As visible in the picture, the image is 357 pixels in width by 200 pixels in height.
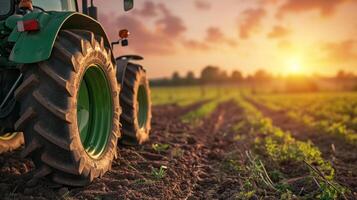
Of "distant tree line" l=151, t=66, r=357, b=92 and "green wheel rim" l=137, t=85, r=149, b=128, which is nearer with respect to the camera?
"green wheel rim" l=137, t=85, r=149, b=128

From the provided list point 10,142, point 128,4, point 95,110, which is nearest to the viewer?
point 95,110

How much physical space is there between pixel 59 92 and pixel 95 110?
3.55 ft

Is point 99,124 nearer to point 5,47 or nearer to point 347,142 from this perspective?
point 5,47

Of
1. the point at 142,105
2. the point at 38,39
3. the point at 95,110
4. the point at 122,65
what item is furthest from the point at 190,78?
the point at 38,39

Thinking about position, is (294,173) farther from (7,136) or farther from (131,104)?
(7,136)

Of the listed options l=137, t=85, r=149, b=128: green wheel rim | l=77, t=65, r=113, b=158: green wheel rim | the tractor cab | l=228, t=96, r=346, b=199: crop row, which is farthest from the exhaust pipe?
l=228, t=96, r=346, b=199: crop row

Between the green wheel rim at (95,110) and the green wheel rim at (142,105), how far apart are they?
2.52 meters

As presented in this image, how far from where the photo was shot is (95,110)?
4695mm

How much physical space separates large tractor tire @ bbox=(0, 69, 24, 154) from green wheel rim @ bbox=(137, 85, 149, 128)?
2533mm

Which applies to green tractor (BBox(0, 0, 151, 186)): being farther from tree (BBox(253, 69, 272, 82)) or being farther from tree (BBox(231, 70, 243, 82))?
tree (BBox(253, 69, 272, 82))

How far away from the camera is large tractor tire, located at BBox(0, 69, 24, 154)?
403 cm

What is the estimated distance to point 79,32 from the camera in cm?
419

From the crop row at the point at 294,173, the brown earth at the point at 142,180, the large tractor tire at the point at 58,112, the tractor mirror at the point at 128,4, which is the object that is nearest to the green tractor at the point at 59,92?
the large tractor tire at the point at 58,112

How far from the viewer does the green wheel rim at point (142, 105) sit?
732 cm
